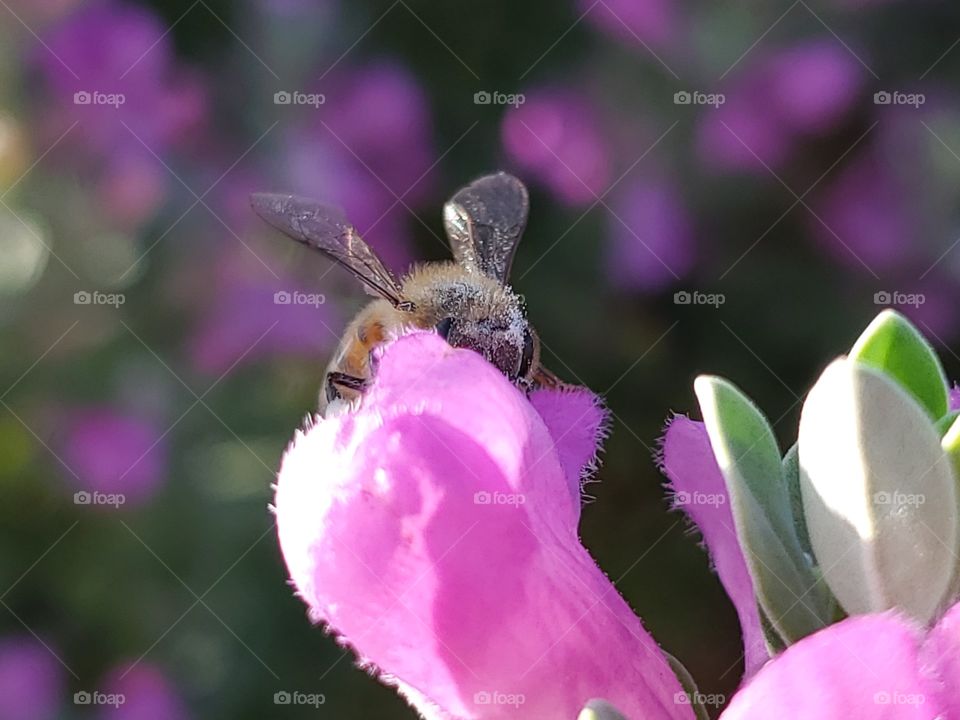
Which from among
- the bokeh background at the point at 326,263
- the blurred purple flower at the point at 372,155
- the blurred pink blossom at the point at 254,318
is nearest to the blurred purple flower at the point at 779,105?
the bokeh background at the point at 326,263

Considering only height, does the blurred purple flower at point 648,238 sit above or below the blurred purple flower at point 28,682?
above

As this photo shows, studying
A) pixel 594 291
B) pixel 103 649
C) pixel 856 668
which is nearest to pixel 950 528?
pixel 856 668

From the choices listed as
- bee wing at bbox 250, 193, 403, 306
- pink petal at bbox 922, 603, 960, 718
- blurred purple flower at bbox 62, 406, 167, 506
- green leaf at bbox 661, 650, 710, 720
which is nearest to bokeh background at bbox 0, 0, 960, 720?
blurred purple flower at bbox 62, 406, 167, 506

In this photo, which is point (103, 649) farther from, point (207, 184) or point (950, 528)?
point (950, 528)

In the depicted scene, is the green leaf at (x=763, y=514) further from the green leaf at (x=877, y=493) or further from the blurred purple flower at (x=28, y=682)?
the blurred purple flower at (x=28, y=682)

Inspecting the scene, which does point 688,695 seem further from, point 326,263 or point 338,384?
point 326,263

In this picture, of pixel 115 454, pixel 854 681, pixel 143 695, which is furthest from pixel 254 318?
pixel 854 681
